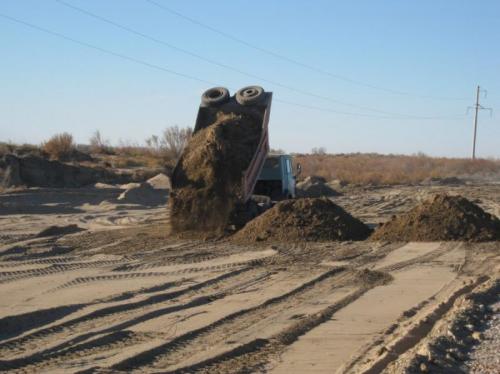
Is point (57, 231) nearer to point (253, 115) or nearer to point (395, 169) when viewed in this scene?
point (253, 115)

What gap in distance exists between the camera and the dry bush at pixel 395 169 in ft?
198

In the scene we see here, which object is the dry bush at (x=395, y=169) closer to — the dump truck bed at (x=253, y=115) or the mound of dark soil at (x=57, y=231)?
the dump truck bed at (x=253, y=115)

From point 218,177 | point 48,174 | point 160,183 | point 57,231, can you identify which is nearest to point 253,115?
point 218,177

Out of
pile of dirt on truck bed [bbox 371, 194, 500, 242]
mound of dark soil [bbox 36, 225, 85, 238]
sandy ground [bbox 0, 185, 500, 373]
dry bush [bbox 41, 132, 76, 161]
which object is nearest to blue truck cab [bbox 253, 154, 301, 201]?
sandy ground [bbox 0, 185, 500, 373]

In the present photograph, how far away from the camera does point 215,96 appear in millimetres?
20250

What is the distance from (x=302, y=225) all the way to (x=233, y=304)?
748cm

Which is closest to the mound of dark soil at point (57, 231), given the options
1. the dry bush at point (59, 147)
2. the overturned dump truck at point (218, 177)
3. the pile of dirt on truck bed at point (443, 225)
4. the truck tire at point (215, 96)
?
the overturned dump truck at point (218, 177)

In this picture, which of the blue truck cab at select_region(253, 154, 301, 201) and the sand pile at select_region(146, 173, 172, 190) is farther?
the sand pile at select_region(146, 173, 172, 190)

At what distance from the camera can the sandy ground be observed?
698 cm

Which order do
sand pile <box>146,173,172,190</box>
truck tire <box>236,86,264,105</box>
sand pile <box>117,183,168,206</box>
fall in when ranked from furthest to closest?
1. sand pile <box>146,173,172,190</box>
2. sand pile <box>117,183,168,206</box>
3. truck tire <box>236,86,264,105</box>

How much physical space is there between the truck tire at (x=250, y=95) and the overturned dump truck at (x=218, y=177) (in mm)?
701

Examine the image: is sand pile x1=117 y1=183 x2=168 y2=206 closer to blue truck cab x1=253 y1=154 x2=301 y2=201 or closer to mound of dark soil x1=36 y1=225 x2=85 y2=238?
blue truck cab x1=253 y1=154 x2=301 y2=201

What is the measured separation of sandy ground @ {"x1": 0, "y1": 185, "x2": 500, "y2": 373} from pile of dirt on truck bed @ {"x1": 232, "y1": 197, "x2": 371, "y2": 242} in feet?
1.99

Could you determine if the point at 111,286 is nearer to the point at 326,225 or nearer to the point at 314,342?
the point at 314,342
